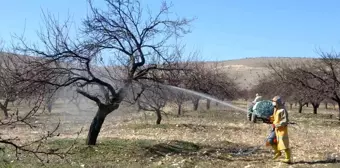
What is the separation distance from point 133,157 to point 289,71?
88.3 ft

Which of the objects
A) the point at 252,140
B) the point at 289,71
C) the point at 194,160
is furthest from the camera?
the point at 289,71

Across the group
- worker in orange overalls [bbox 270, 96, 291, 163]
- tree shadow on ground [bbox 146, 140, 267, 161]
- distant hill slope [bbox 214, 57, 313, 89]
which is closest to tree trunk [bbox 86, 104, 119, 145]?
tree shadow on ground [bbox 146, 140, 267, 161]

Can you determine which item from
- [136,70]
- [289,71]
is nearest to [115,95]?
[136,70]

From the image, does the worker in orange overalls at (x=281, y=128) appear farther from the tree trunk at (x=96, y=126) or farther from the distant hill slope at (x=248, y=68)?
the distant hill slope at (x=248, y=68)

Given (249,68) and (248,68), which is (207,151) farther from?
(248,68)

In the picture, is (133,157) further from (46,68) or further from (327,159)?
(327,159)

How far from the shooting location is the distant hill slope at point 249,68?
106 metres

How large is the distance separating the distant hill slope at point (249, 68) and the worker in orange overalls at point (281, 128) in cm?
8565

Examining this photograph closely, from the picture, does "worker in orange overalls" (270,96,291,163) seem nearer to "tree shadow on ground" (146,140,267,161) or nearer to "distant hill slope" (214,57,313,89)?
"tree shadow on ground" (146,140,267,161)

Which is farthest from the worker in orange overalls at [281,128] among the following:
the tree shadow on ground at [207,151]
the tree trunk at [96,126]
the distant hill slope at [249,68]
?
the distant hill slope at [249,68]

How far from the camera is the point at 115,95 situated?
14320 millimetres

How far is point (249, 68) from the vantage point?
407ft

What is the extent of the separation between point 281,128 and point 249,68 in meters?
113

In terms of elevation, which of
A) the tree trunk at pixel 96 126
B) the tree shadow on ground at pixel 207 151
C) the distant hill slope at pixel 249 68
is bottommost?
the tree shadow on ground at pixel 207 151
